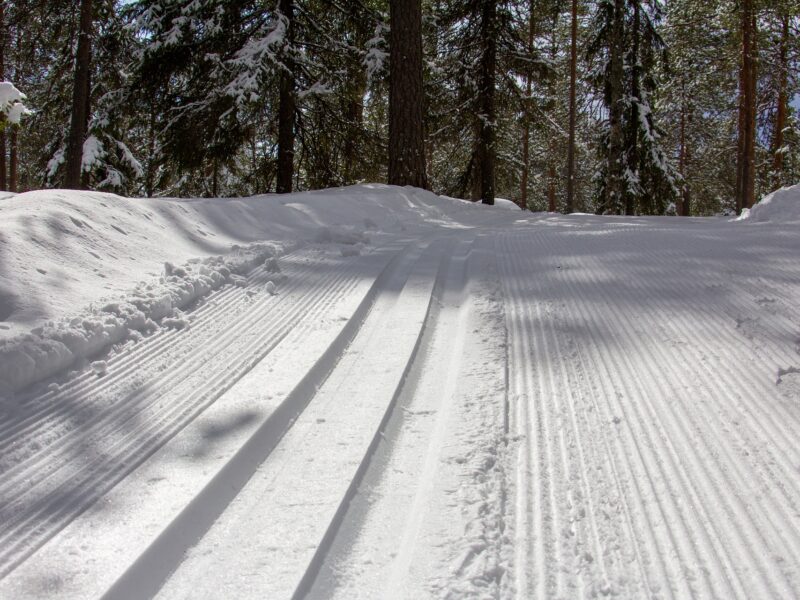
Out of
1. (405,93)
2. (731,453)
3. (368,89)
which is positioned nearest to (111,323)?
(731,453)

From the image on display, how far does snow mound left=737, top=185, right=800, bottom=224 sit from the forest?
564 cm

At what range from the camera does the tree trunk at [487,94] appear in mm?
14234

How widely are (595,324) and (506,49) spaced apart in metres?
13.5

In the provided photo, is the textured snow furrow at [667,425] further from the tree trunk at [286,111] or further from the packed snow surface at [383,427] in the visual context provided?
the tree trunk at [286,111]

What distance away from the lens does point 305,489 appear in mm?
1594

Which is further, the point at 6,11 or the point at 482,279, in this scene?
the point at 6,11

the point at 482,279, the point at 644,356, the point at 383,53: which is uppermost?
the point at 383,53

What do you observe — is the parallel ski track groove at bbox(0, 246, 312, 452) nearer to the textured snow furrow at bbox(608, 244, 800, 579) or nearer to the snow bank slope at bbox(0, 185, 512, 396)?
the snow bank slope at bbox(0, 185, 512, 396)

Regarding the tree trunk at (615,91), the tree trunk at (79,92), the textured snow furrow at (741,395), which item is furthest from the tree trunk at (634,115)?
the textured snow furrow at (741,395)

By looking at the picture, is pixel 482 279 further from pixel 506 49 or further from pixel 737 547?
pixel 506 49

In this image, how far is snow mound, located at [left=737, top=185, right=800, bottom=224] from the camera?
236 inches

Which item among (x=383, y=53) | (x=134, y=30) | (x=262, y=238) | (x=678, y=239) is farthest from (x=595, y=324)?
(x=134, y=30)

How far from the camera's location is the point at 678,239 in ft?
15.0

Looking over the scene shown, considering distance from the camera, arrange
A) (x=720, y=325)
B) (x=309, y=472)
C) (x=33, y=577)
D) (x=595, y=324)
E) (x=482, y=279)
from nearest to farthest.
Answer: (x=33, y=577)
(x=309, y=472)
(x=720, y=325)
(x=595, y=324)
(x=482, y=279)
